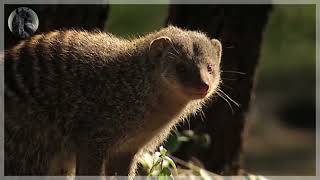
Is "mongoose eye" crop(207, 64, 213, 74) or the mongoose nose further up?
"mongoose eye" crop(207, 64, 213, 74)

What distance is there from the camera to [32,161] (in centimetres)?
465

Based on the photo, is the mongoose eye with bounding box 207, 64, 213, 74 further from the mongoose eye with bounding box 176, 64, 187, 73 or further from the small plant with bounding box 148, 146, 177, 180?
the small plant with bounding box 148, 146, 177, 180

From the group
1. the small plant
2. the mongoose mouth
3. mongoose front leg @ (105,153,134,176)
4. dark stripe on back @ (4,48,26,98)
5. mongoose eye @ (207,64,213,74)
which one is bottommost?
mongoose front leg @ (105,153,134,176)

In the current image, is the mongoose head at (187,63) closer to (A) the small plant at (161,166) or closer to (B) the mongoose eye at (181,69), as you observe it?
(B) the mongoose eye at (181,69)

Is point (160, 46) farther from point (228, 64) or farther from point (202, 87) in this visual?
point (228, 64)

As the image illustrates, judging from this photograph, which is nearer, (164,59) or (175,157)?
(164,59)

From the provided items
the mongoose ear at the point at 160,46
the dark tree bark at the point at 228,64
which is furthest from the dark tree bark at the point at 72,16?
the mongoose ear at the point at 160,46

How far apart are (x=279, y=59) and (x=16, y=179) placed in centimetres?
1324

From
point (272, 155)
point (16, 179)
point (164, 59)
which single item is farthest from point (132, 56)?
point (272, 155)

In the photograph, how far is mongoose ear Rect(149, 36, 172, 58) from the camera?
466 centimetres

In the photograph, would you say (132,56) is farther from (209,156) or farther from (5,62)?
(209,156)

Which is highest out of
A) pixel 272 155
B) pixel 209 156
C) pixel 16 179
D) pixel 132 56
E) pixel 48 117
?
pixel 132 56
